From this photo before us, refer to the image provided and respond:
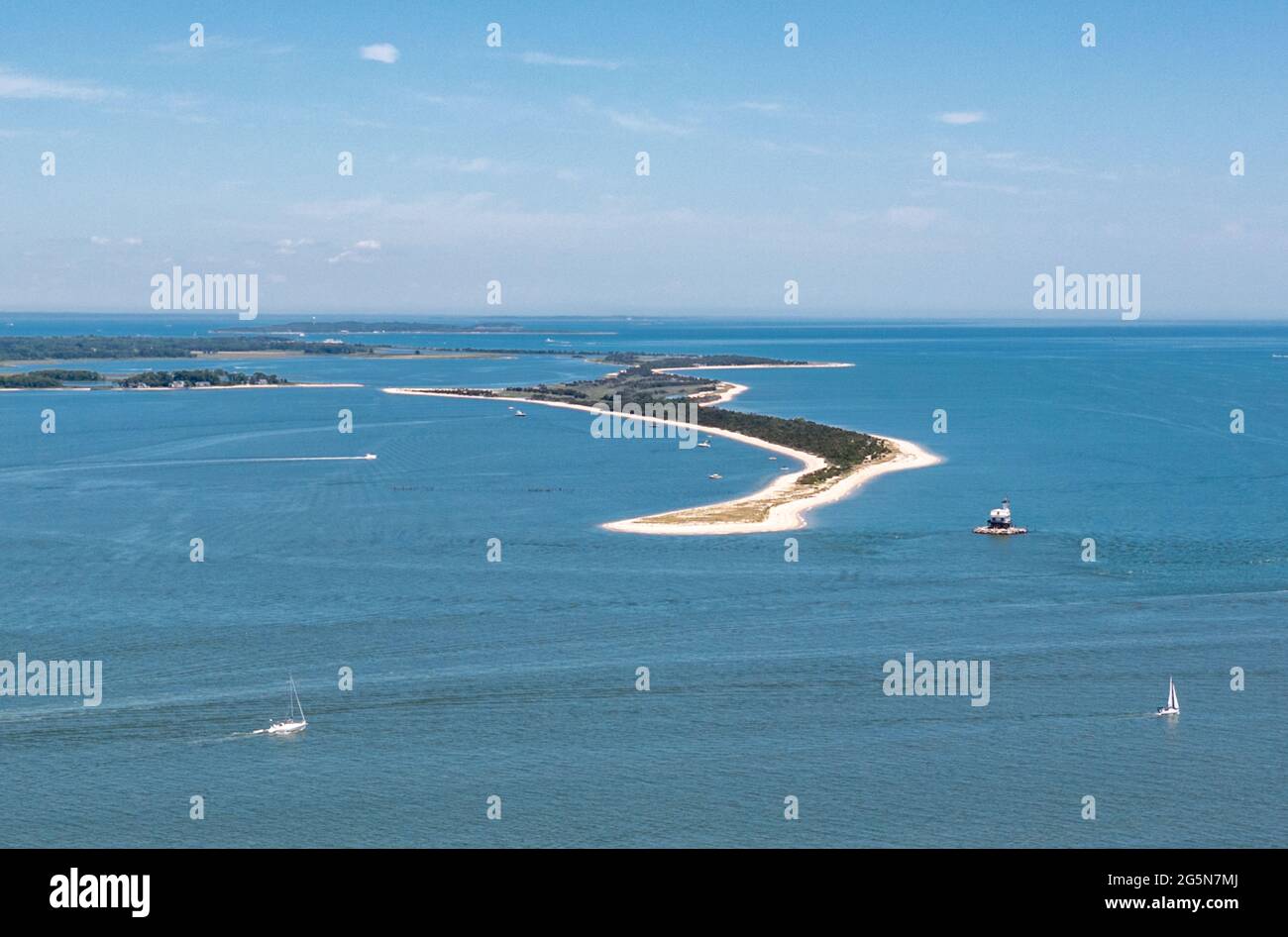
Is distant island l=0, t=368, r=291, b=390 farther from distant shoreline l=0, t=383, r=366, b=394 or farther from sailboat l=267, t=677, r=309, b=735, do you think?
sailboat l=267, t=677, r=309, b=735

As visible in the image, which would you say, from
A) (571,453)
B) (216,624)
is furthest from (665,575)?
(571,453)

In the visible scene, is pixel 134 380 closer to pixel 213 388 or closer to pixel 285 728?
pixel 213 388

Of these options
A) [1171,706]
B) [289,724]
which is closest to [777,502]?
[1171,706]

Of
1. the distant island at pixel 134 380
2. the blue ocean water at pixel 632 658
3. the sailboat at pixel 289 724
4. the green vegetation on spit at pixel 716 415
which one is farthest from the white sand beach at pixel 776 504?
the distant island at pixel 134 380

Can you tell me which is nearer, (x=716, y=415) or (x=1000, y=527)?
(x=1000, y=527)

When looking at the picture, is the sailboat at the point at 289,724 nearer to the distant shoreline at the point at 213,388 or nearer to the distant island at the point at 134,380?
the distant shoreline at the point at 213,388

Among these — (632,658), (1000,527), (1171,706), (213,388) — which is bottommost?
(1171,706)
